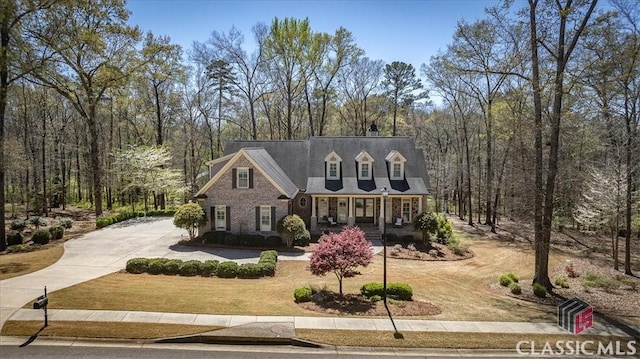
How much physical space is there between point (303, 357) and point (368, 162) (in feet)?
67.4

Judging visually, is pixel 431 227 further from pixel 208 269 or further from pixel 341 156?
pixel 208 269

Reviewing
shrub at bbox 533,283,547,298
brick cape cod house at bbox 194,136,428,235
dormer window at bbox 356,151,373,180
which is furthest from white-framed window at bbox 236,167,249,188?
shrub at bbox 533,283,547,298

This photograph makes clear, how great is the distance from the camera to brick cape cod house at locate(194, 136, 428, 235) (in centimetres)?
2519

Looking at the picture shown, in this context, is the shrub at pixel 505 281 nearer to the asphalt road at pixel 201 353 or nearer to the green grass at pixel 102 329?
the asphalt road at pixel 201 353

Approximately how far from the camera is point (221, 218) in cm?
2547

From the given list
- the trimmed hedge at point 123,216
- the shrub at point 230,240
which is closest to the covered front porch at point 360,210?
the shrub at point 230,240

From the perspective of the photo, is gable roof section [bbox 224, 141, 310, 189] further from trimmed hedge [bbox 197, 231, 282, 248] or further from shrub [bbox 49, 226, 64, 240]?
shrub [bbox 49, 226, 64, 240]

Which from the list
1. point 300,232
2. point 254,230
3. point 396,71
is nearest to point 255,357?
point 300,232

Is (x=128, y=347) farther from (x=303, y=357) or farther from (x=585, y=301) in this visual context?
(x=585, y=301)

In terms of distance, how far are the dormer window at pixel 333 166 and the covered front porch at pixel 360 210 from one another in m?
1.86

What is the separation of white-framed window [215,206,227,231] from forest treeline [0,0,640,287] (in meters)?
12.3

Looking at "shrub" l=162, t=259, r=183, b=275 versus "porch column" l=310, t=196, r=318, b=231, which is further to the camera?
"porch column" l=310, t=196, r=318, b=231

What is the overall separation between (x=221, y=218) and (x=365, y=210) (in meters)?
11.0

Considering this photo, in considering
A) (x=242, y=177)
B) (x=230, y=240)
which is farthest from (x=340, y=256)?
(x=242, y=177)
